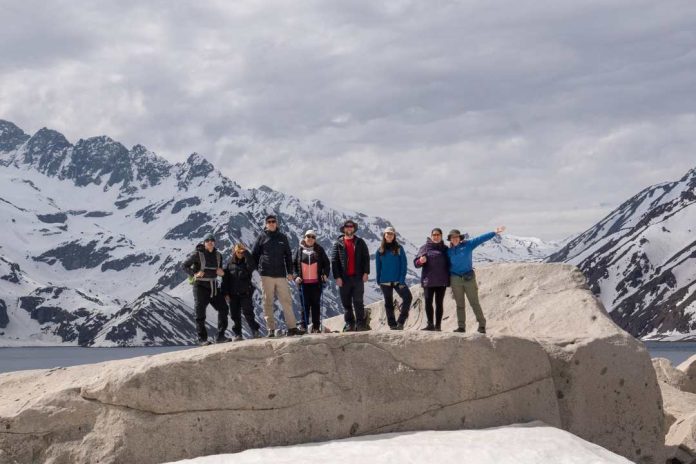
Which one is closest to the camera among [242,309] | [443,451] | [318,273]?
[443,451]

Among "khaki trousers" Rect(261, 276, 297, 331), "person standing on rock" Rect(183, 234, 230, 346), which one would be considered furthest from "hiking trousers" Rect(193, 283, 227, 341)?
"khaki trousers" Rect(261, 276, 297, 331)

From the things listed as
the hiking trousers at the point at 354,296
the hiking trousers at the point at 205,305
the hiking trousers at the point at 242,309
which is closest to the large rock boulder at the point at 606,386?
the hiking trousers at the point at 354,296

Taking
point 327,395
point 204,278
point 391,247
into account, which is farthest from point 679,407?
point 204,278

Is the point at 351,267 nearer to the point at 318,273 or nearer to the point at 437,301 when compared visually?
the point at 318,273

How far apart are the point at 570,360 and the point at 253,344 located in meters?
7.29

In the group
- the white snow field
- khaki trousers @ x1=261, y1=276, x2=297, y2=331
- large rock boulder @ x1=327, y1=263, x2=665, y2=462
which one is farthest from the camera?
khaki trousers @ x1=261, y1=276, x2=297, y2=331

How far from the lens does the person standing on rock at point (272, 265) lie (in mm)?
19109

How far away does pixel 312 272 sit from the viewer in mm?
19078

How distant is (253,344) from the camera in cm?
1617

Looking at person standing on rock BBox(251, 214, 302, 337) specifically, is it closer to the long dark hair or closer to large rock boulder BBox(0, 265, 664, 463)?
the long dark hair

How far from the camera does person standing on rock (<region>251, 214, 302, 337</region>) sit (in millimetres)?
19109

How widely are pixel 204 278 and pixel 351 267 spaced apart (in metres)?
3.47

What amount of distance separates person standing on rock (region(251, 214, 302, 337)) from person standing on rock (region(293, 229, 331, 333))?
0.26m

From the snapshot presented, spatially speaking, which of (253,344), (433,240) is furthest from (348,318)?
(253,344)
